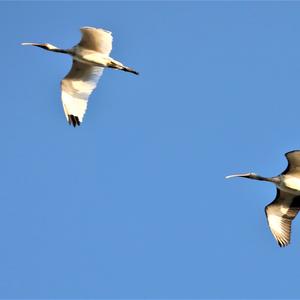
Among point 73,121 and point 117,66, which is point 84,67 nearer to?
point 117,66

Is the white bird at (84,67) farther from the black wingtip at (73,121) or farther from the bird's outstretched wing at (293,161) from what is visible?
the bird's outstretched wing at (293,161)

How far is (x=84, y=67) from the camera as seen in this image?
160 feet

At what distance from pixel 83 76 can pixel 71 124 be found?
6.21 feet

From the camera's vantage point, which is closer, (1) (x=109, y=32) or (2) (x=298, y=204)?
(1) (x=109, y=32)

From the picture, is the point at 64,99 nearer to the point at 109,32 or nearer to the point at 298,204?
the point at 109,32

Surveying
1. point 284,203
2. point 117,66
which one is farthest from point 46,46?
point 284,203

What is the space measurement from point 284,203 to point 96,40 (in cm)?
864

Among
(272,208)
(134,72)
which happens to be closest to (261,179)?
(272,208)

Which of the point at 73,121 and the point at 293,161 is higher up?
the point at 73,121

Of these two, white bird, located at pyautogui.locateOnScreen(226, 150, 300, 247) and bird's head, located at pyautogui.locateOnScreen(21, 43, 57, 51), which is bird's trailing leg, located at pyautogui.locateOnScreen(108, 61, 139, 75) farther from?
white bird, located at pyautogui.locateOnScreen(226, 150, 300, 247)

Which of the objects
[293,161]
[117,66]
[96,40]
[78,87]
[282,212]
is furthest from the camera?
[282,212]

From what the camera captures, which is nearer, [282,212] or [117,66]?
[117,66]

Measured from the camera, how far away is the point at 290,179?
48531 mm

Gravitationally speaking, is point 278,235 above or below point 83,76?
below
